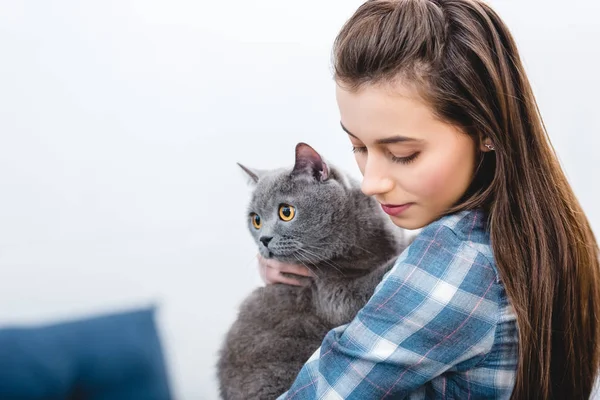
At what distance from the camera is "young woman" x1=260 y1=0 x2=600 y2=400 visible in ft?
2.97

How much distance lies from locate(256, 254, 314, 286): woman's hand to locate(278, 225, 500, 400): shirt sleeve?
354mm

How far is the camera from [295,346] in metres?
1.20

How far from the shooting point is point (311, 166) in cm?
128

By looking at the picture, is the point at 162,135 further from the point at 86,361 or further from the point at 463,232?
the point at 463,232

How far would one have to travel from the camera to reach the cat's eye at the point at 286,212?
1251 mm

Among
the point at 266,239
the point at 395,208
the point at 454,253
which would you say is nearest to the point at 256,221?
the point at 266,239

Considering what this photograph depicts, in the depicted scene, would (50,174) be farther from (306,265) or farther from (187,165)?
(306,265)

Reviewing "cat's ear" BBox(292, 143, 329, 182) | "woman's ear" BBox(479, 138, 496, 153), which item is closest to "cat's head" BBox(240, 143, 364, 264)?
"cat's ear" BBox(292, 143, 329, 182)

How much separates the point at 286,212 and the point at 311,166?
105 mm

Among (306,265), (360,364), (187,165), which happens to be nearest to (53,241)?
(187,165)

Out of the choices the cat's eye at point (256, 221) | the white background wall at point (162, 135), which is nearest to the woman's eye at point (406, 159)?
the cat's eye at point (256, 221)

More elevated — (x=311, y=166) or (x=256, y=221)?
(x=311, y=166)

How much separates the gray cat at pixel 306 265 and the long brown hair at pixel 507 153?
0.30 metres

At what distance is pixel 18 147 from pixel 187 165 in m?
0.43
